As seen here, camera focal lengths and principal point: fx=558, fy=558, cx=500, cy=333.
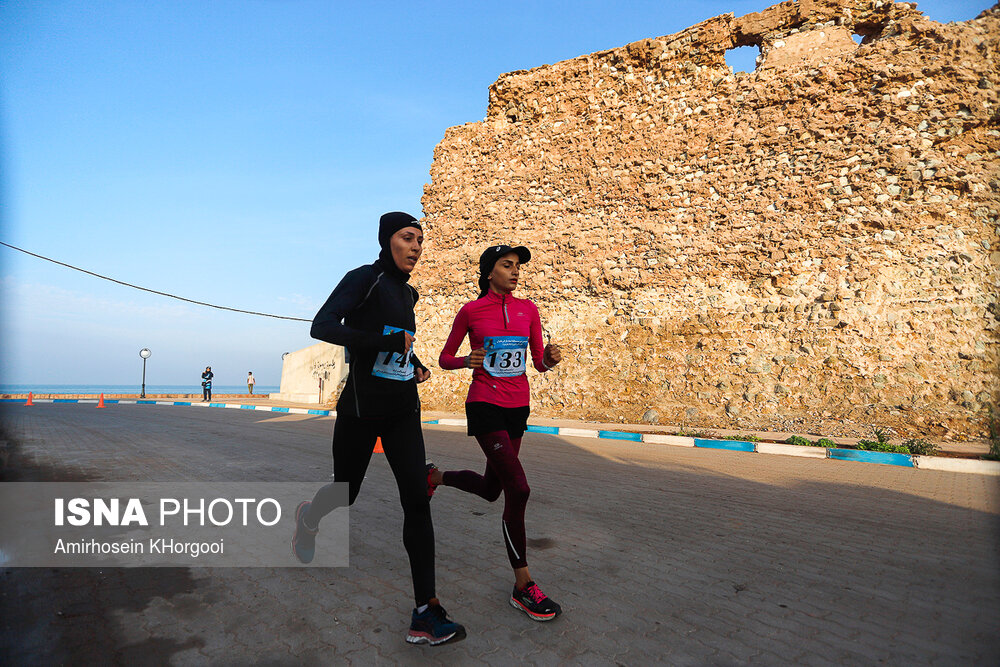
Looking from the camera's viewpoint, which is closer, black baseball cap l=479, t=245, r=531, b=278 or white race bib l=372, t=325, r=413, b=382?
white race bib l=372, t=325, r=413, b=382

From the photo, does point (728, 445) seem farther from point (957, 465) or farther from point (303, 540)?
point (303, 540)

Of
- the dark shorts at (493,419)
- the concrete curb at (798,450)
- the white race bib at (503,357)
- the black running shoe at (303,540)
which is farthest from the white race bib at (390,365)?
the concrete curb at (798,450)

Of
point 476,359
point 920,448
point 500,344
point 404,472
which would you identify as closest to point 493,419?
point 476,359

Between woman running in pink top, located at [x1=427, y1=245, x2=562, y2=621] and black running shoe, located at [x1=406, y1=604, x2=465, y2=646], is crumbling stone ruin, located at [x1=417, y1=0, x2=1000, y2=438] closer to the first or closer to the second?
woman running in pink top, located at [x1=427, y1=245, x2=562, y2=621]

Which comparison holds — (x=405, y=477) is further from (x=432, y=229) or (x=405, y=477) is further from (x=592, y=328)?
(x=432, y=229)

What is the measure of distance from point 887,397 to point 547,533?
36.9ft

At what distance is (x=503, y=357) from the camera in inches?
152

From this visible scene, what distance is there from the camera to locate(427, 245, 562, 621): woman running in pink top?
3406mm

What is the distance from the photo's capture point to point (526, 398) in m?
3.88

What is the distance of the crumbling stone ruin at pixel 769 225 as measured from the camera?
12789 millimetres

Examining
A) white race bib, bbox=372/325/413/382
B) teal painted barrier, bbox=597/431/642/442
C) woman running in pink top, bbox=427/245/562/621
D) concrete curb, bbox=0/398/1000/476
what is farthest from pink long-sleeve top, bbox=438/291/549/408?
teal painted barrier, bbox=597/431/642/442

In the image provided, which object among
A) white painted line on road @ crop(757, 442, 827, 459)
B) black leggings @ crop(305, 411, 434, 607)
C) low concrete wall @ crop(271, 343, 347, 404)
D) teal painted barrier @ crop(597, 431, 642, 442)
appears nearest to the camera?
black leggings @ crop(305, 411, 434, 607)

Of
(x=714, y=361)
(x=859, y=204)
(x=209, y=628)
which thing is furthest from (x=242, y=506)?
(x=859, y=204)

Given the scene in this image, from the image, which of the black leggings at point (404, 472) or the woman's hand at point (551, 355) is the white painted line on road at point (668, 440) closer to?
the woman's hand at point (551, 355)
